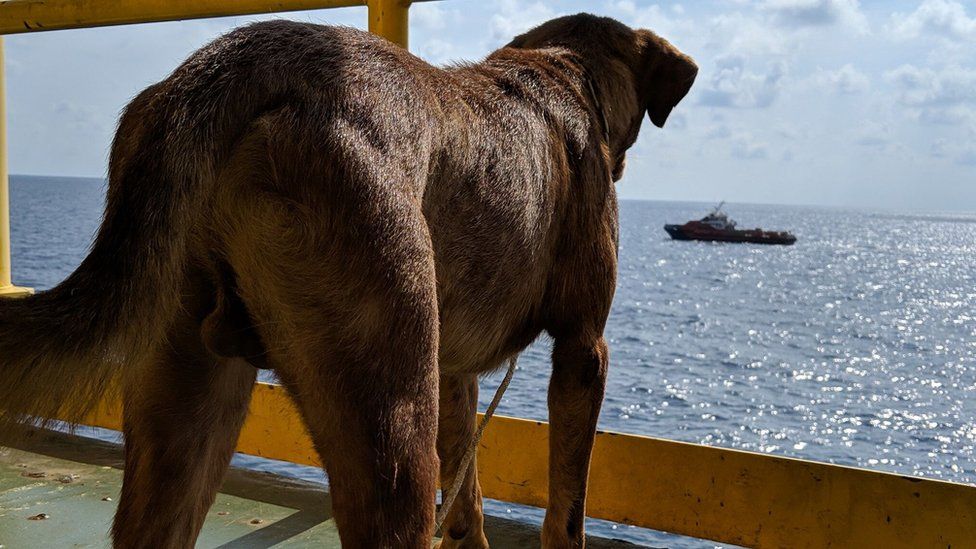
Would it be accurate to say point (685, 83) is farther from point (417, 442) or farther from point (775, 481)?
point (417, 442)

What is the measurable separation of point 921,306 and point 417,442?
161ft

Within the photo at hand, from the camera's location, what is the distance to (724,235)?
2862 inches

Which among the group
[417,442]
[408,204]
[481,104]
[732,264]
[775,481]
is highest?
[481,104]

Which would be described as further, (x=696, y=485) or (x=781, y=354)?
(x=781, y=354)

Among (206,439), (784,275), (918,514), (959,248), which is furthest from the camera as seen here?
(959,248)

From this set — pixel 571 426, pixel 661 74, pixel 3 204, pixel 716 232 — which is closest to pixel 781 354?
pixel 3 204

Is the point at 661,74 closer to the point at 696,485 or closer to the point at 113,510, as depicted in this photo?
the point at 696,485

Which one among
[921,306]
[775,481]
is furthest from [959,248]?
[775,481]

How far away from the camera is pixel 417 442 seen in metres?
2.07

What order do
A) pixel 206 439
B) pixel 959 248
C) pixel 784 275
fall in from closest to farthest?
pixel 206 439, pixel 784 275, pixel 959 248

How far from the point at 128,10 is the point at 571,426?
2888 millimetres

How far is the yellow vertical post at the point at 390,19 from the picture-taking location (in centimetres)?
414

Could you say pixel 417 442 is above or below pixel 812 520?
above

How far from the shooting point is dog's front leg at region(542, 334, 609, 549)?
329cm
